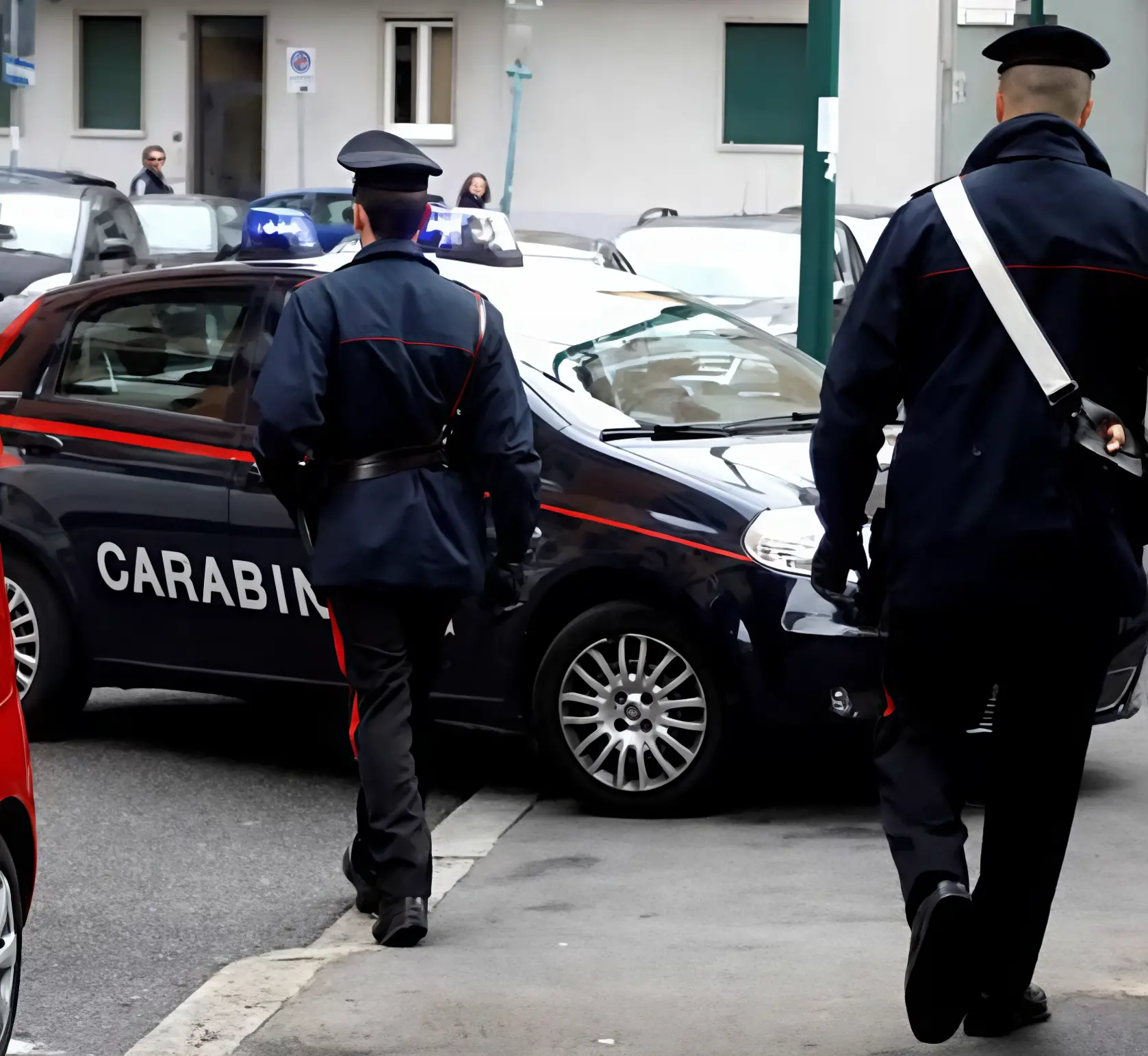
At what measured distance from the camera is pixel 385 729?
4973 millimetres

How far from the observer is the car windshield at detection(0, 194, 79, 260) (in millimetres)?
15961

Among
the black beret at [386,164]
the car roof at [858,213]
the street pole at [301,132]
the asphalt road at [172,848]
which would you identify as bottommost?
the asphalt road at [172,848]

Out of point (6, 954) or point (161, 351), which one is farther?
point (161, 351)

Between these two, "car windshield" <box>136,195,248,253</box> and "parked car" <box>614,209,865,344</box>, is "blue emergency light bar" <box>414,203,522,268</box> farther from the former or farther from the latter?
"car windshield" <box>136,195,248,253</box>

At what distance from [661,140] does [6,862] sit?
26.6m

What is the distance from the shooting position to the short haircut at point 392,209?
504cm

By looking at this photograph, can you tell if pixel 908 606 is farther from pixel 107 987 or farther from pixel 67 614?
pixel 67 614

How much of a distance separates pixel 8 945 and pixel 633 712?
2659mm

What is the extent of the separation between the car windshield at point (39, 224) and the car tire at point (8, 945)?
12.5 metres

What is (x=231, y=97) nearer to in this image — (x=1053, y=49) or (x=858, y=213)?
(x=858, y=213)

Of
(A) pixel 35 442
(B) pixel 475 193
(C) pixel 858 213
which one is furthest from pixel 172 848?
(B) pixel 475 193

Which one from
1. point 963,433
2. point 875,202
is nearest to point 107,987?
point 963,433

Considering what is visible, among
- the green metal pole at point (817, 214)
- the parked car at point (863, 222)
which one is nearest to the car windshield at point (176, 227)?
the parked car at point (863, 222)

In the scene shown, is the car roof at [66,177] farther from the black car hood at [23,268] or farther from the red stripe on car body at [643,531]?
the red stripe on car body at [643,531]
